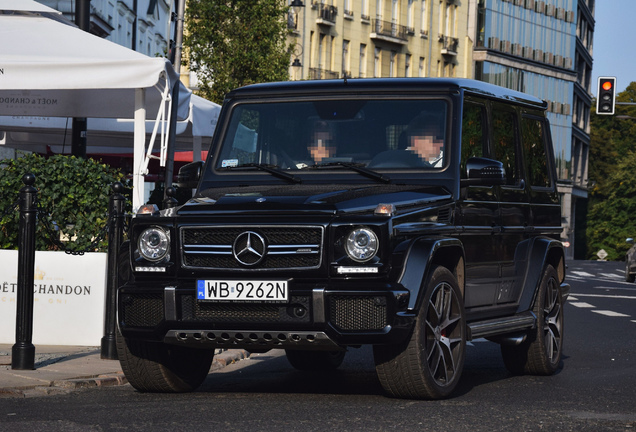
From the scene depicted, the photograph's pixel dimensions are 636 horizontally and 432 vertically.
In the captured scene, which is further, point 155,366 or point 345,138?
point 345,138

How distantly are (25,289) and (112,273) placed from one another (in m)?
1.14

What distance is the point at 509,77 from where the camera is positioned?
3693 inches

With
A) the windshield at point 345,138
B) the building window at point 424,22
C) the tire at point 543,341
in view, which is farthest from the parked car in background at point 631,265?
the building window at point 424,22

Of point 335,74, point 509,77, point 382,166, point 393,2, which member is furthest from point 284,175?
point 509,77

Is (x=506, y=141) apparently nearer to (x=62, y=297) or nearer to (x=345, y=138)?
(x=345, y=138)

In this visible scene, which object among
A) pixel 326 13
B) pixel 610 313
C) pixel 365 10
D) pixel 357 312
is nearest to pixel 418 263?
pixel 357 312

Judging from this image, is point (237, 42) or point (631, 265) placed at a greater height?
point (237, 42)

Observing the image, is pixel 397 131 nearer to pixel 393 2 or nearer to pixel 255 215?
pixel 255 215

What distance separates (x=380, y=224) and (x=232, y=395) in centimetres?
170

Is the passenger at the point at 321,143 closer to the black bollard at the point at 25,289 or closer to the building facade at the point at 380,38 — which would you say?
the black bollard at the point at 25,289

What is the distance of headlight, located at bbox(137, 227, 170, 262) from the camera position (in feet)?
27.9

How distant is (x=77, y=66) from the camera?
12.3 m

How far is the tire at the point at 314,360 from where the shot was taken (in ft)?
36.2

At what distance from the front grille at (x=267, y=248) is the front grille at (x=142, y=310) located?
0.31m
